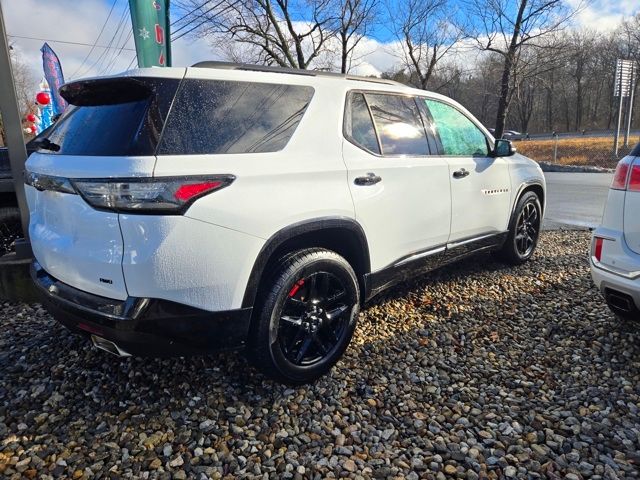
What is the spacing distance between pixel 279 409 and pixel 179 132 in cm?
155

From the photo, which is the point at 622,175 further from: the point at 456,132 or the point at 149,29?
the point at 149,29

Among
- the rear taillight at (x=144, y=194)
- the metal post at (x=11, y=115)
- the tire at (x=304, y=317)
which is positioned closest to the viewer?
the rear taillight at (x=144, y=194)

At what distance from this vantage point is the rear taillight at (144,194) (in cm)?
187

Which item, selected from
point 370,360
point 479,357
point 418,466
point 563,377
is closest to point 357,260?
point 370,360

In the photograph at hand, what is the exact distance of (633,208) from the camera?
103 inches

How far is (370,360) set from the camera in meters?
2.93

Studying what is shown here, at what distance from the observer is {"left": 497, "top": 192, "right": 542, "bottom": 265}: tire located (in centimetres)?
447

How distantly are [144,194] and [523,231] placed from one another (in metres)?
4.06

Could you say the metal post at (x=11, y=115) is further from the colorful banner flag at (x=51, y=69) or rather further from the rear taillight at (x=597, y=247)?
the colorful banner flag at (x=51, y=69)

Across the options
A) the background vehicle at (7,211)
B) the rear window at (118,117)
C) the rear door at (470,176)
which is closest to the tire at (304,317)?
the rear window at (118,117)

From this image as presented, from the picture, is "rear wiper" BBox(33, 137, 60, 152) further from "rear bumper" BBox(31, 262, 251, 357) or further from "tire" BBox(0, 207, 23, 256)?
"tire" BBox(0, 207, 23, 256)

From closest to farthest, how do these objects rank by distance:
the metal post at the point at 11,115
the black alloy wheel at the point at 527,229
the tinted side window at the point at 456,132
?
the tinted side window at the point at 456,132 → the metal post at the point at 11,115 → the black alloy wheel at the point at 527,229

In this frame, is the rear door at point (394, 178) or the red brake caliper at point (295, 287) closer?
the red brake caliper at point (295, 287)

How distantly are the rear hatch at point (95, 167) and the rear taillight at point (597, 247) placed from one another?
267 centimetres
